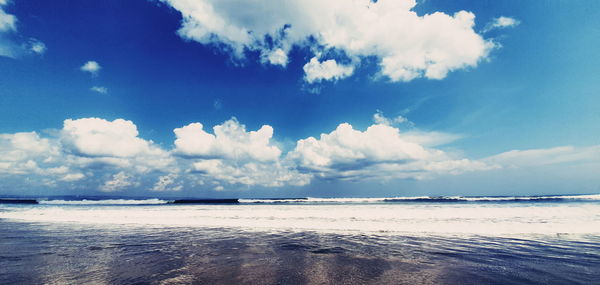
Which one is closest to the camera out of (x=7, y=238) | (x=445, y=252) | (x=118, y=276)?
(x=118, y=276)

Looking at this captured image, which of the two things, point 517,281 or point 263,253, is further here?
point 263,253

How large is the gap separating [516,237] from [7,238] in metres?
19.8

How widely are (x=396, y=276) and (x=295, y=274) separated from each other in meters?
2.09

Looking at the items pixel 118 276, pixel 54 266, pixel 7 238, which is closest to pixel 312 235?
pixel 118 276

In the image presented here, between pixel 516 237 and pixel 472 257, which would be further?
pixel 516 237

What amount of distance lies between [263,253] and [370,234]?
17.3ft

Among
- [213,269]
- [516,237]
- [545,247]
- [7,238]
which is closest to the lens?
[213,269]

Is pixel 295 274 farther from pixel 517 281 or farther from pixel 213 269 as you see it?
pixel 517 281

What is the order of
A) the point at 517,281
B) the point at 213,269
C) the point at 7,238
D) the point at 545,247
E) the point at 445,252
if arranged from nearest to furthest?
the point at 517,281
the point at 213,269
the point at 445,252
the point at 545,247
the point at 7,238

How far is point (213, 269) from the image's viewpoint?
636 cm

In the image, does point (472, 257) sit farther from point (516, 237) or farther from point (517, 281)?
point (516, 237)

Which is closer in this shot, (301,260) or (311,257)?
(301,260)

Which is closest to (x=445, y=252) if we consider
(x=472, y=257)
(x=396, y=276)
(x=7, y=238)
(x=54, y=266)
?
(x=472, y=257)

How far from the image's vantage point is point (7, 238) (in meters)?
11.1
